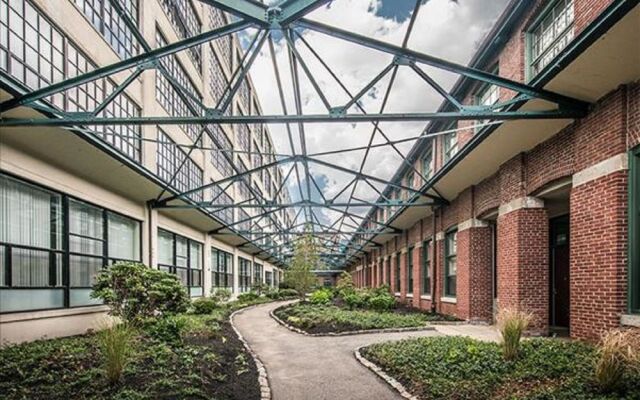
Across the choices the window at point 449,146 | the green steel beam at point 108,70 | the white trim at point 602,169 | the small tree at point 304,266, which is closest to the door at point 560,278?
the window at point 449,146

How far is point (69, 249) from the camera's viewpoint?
12.4m

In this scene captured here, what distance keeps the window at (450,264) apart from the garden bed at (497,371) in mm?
9446

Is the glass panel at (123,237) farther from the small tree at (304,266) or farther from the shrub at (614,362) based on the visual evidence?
the small tree at (304,266)

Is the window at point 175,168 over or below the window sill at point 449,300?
over

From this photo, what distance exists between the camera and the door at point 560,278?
13.9 m

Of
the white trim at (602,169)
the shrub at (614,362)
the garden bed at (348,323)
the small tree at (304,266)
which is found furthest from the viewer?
the small tree at (304,266)

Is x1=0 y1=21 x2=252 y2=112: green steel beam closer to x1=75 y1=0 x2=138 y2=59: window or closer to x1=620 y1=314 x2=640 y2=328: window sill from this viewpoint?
x1=75 y1=0 x2=138 y2=59: window

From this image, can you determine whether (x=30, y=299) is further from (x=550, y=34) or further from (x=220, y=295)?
(x=220, y=295)

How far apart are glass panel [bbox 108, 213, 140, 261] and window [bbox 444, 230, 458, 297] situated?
1188cm

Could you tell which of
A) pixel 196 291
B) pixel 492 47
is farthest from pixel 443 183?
pixel 196 291

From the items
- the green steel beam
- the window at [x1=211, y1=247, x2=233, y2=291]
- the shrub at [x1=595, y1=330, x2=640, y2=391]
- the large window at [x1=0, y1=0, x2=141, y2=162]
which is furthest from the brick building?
the window at [x1=211, y1=247, x2=233, y2=291]

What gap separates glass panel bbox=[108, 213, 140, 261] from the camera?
51.2 feet

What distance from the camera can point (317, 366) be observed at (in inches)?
371

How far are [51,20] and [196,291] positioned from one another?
17.1m
